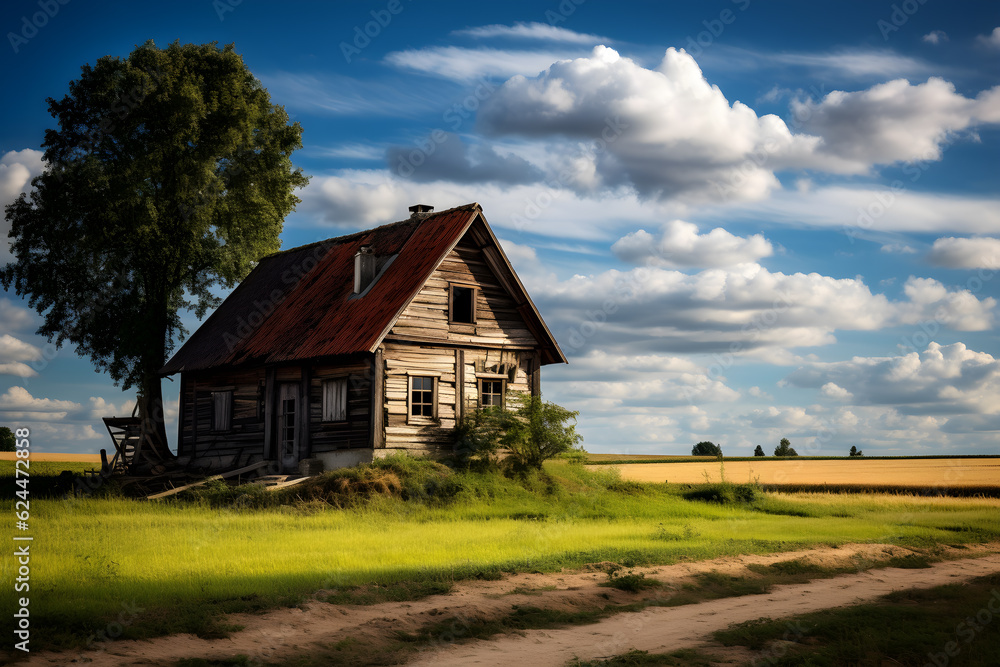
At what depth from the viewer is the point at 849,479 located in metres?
39.4

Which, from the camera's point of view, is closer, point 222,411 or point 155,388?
point 222,411

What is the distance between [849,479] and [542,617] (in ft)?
107

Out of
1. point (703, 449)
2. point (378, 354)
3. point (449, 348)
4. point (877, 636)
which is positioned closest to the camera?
point (877, 636)

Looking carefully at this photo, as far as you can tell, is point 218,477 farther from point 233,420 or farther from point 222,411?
point 222,411

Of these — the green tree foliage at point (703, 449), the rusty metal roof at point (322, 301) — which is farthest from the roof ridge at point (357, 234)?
the green tree foliage at point (703, 449)

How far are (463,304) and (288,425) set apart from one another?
296 inches

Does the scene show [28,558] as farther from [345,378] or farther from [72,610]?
[345,378]

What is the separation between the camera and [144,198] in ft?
117

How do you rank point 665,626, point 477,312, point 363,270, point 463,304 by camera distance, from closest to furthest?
point 665,626 < point 477,312 < point 463,304 < point 363,270

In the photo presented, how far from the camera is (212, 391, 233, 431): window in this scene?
107 ft

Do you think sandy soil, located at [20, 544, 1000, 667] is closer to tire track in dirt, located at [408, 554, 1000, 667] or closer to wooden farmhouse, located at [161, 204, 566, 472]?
tire track in dirt, located at [408, 554, 1000, 667]

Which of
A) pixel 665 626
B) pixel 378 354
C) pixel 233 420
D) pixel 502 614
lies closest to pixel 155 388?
pixel 233 420

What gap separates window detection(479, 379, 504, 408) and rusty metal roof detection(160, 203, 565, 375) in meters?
2.42

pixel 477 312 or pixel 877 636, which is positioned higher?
pixel 477 312
